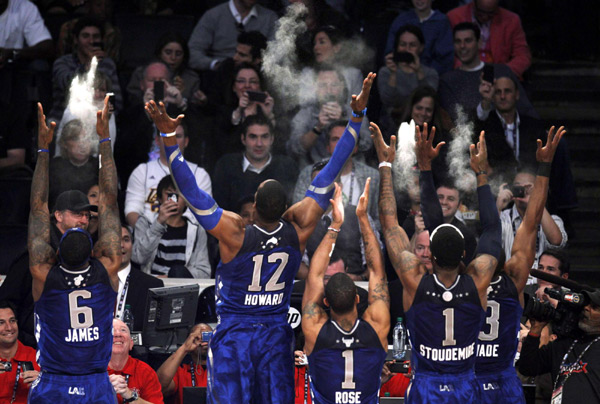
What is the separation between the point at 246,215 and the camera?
9.67 m

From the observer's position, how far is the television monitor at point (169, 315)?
8.61m

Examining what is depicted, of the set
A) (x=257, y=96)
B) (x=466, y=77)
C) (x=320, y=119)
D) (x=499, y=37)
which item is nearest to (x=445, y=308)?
(x=320, y=119)

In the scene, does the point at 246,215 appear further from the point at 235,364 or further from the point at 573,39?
the point at 573,39

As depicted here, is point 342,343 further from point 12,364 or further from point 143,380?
point 12,364

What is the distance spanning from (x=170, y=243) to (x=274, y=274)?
2925 mm

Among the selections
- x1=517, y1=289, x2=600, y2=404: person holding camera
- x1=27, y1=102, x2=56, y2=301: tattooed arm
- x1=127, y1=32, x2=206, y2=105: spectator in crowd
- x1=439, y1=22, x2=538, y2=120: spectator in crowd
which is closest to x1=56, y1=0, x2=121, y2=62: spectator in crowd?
x1=127, y1=32, x2=206, y2=105: spectator in crowd

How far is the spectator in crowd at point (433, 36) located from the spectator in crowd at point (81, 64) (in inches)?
130

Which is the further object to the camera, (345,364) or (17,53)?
(17,53)

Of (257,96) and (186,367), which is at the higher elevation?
(257,96)

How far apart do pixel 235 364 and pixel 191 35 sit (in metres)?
5.87

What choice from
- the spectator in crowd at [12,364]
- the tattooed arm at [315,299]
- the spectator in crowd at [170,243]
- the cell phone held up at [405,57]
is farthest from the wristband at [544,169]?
the spectator in crowd at [12,364]

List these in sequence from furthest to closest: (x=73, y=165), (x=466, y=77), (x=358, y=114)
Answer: (x=466, y=77) < (x=73, y=165) < (x=358, y=114)

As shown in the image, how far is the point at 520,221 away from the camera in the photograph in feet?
33.2

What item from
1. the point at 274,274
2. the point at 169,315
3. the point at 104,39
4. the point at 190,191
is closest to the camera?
the point at 190,191
